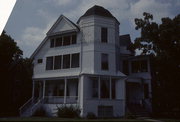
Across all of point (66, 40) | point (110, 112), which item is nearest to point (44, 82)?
point (66, 40)

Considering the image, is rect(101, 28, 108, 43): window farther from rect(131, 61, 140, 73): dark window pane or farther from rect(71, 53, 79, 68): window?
rect(131, 61, 140, 73): dark window pane

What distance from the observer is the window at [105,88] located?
1611 centimetres

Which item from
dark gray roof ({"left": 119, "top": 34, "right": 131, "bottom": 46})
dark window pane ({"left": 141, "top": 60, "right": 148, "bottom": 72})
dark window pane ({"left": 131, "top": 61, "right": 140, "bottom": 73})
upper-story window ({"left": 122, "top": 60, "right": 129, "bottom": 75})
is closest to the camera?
dark window pane ({"left": 141, "top": 60, "right": 148, "bottom": 72})

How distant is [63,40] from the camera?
58.3 feet

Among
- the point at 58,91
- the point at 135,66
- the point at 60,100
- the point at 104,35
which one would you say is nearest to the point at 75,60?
the point at 104,35

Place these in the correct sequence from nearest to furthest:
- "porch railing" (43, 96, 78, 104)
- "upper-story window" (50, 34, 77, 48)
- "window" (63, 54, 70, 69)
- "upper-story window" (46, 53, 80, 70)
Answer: "porch railing" (43, 96, 78, 104) < "upper-story window" (46, 53, 80, 70) < "window" (63, 54, 70, 69) < "upper-story window" (50, 34, 77, 48)

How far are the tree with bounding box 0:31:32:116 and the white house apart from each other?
0.93 m

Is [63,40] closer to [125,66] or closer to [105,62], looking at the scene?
[105,62]

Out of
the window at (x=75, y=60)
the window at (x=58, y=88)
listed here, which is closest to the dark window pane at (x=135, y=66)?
the window at (x=75, y=60)

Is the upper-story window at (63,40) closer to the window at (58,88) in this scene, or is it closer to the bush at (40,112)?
the window at (58,88)

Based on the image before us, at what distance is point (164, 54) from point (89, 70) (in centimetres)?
515

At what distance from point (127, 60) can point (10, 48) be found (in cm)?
958

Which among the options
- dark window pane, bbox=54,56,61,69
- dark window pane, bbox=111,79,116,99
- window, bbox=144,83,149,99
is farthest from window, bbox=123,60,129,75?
dark window pane, bbox=54,56,61,69

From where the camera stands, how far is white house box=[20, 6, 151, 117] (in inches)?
611
